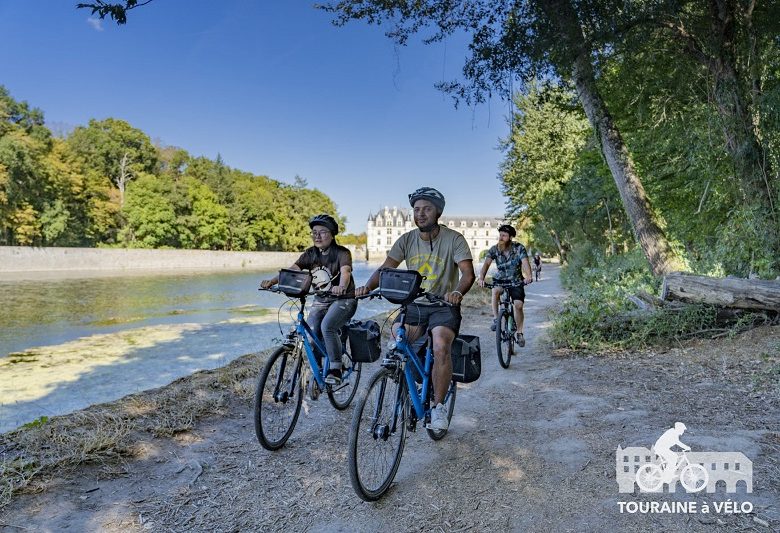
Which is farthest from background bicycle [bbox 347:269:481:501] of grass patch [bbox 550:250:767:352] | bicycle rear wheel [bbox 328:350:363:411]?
grass patch [bbox 550:250:767:352]

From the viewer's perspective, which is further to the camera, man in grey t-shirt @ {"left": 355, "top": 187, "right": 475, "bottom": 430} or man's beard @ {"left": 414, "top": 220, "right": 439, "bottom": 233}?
man's beard @ {"left": 414, "top": 220, "right": 439, "bottom": 233}

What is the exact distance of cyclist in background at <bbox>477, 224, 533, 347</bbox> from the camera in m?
6.98

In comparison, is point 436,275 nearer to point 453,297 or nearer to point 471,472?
point 453,297

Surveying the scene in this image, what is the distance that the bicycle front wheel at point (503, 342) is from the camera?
651 centimetres

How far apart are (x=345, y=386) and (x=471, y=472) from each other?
178cm

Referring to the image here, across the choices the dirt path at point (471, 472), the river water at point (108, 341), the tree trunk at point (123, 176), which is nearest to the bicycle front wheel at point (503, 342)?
the dirt path at point (471, 472)

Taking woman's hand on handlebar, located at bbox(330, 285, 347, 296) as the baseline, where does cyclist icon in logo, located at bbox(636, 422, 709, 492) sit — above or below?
below

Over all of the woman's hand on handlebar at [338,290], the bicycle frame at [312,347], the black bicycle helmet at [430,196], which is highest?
the black bicycle helmet at [430,196]

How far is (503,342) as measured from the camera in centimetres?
664

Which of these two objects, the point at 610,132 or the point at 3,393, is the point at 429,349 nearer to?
the point at 3,393

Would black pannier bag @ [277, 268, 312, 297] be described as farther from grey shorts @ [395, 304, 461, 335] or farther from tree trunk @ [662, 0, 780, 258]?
tree trunk @ [662, 0, 780, 258]

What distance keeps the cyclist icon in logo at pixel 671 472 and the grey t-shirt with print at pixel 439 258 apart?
176 cm

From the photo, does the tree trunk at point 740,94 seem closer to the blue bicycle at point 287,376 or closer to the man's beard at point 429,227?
the man's beard at point 429,227

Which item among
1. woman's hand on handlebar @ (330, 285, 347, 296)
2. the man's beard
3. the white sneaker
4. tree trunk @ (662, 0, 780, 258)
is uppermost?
tree trunk @ (662, 0, 780, 258)
